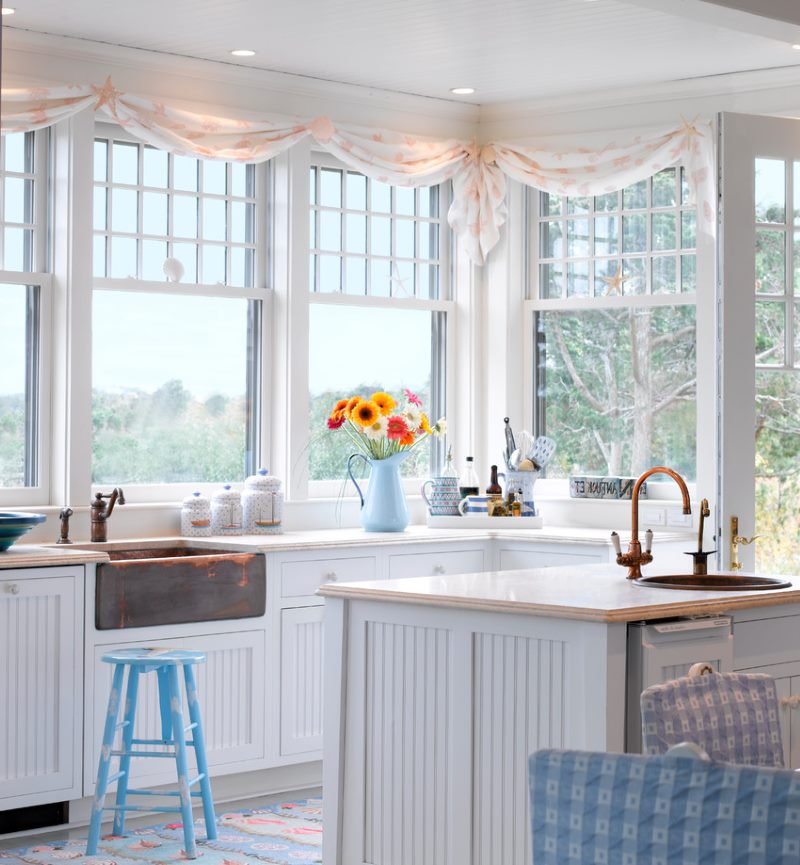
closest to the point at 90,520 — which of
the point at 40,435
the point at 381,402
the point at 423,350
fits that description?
the point at 40,435

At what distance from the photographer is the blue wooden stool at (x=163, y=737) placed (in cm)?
431

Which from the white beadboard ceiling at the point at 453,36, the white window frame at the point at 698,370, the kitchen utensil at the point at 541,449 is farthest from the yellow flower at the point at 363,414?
the white beadboard ceiling at the point at 453,36

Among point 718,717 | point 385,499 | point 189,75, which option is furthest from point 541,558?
point 718,717

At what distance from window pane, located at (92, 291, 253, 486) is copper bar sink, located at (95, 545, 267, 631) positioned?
1.85ft

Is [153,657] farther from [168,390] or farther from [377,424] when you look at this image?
[377,424]

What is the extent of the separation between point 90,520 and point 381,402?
51.3 inches

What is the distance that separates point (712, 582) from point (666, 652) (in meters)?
0.78

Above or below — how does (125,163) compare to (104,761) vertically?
above

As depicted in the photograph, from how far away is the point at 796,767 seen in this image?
12.0 ft

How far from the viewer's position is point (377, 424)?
576cm

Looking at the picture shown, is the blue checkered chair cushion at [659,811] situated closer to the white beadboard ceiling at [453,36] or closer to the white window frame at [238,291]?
the white beadboard ceiling at [453,36]

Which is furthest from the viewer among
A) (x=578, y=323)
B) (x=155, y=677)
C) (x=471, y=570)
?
(x=578, y=323)

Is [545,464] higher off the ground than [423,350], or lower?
lower

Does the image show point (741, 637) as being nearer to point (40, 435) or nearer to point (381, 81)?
point (40, 435)
